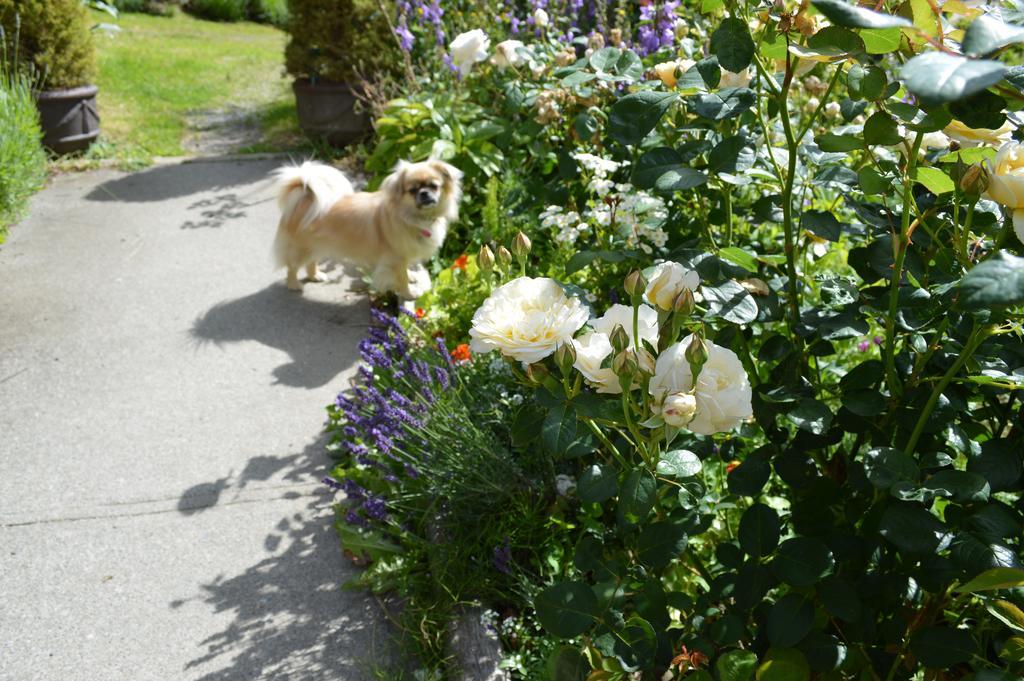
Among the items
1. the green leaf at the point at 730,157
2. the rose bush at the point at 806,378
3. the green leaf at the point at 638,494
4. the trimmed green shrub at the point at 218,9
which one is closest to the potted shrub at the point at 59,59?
the rose bush at the point at 806,378

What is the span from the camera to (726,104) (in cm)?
152

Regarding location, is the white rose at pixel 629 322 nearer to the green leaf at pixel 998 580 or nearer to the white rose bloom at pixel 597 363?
the white rose bloom at pixel 597 363

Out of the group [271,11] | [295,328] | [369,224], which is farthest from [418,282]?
[271,11]

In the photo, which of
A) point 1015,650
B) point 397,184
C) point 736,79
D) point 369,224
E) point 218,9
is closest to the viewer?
point 1015,650

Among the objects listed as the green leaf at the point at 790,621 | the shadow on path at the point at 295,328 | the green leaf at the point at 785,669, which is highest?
the green leaf at the point at 790,621

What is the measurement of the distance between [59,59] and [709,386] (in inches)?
243

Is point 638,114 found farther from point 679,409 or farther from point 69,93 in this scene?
point 69,93

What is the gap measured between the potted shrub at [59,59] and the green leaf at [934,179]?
233 inches

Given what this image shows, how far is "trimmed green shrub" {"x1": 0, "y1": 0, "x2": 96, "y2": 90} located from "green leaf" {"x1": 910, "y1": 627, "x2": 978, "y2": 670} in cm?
617

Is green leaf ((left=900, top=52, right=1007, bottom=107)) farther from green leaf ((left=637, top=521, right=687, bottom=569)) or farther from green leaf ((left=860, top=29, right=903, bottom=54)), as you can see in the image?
green leaf ((left=637, top=521, right=687, bottom=569))

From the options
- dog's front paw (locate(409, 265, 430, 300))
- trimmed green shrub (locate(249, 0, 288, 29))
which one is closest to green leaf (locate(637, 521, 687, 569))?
dog's front paw (locate(409, 265, 430, 300))

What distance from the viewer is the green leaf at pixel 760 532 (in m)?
1.54

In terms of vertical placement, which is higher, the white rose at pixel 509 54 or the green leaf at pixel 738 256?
the white rose at pixel 509 54

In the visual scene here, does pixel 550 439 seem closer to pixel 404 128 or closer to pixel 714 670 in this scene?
pixel 714 670
